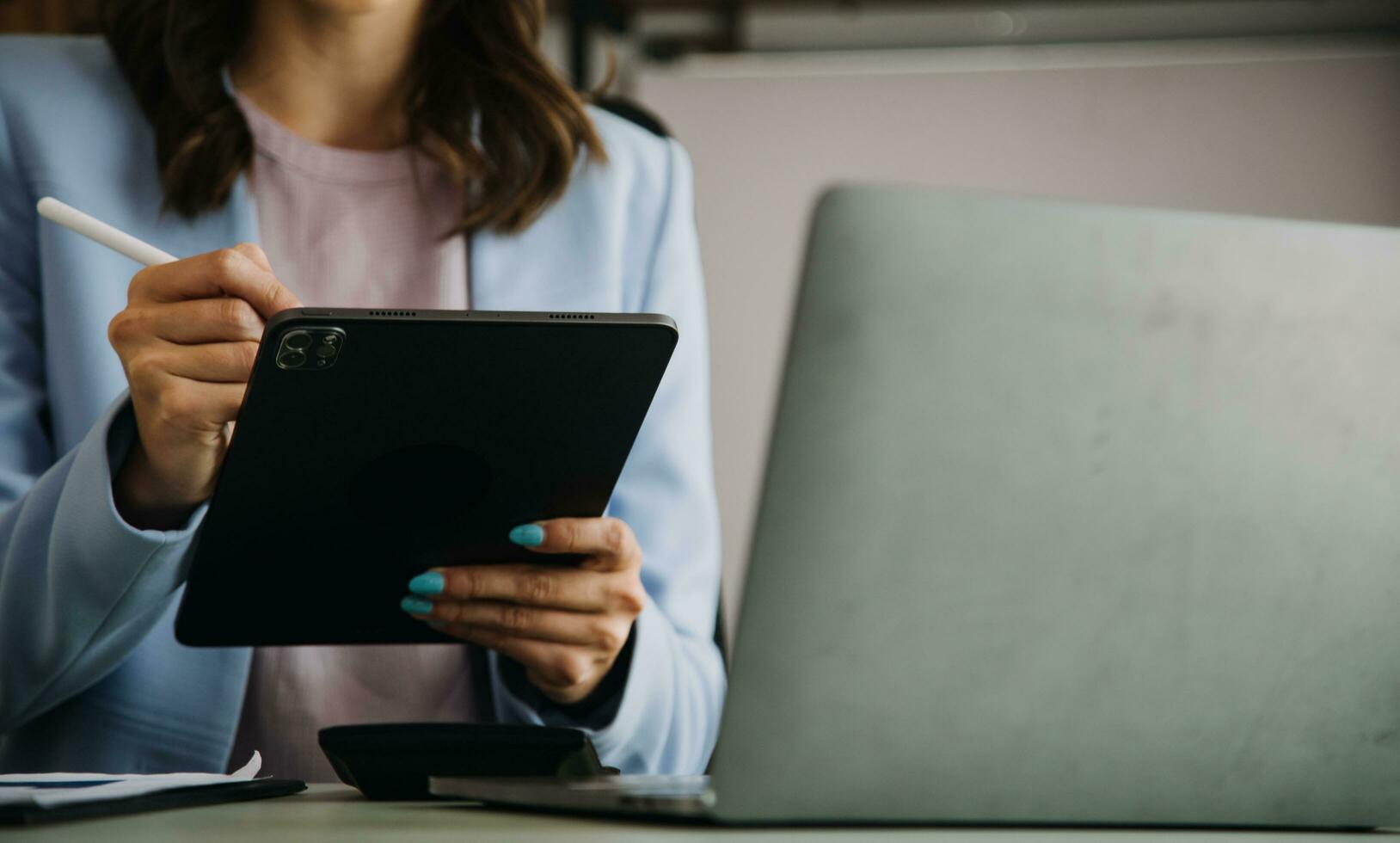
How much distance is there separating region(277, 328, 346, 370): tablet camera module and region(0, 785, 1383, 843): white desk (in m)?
0.17

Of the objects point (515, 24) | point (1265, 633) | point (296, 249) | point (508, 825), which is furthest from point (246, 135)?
point (1265, 633)

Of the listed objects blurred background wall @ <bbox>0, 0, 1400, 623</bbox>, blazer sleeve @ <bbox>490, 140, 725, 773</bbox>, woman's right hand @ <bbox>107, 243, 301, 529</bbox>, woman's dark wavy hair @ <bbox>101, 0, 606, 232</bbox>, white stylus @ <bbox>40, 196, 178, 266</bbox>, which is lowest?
blazer sleeve @ <bbox>490, 140, 725, 773</bbox>

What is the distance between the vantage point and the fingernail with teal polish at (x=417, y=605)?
626 millimetres

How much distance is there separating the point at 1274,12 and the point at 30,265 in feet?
10.2

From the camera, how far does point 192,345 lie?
0.57 metres

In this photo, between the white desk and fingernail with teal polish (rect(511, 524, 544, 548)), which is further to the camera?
fingernail with teal polish (rect(511, 524, 544, 548))

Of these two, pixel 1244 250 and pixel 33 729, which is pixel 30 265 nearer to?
pixel 33 729

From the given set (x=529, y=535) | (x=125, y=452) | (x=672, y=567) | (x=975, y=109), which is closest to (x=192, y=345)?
(x=125, y=452)

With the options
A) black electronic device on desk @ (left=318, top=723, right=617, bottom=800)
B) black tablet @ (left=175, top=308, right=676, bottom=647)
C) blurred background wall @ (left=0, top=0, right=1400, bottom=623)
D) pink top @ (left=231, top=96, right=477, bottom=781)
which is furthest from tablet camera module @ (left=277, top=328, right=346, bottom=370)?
blurred background wall @ (left=0, top=0, right=1400, bottom=623)

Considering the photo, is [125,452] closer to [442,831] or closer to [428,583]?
[428,583]

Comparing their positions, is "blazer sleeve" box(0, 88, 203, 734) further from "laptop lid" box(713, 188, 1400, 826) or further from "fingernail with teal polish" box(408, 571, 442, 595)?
"laptop lid" box(713, 188, 1400, 826)

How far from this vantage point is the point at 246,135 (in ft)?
2.95

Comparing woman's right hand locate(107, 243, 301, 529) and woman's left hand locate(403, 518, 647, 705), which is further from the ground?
woman's right hand locate(107, 243, 301, 529)

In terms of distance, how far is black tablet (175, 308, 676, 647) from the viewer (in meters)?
0.49
